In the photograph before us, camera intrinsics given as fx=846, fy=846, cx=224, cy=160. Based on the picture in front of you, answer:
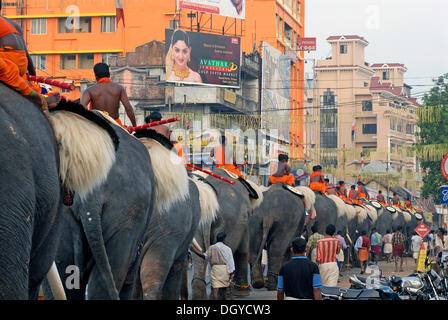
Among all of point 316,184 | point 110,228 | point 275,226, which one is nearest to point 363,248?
point 316,184

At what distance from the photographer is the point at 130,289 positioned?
22.4 feet

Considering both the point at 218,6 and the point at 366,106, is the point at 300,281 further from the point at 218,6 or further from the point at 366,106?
the point at 366,106

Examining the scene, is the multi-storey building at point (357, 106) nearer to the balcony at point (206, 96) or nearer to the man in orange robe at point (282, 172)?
the balcony at point (206, 96)

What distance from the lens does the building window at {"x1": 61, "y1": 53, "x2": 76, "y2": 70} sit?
248 ft

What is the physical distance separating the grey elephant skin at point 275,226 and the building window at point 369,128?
86.5 m

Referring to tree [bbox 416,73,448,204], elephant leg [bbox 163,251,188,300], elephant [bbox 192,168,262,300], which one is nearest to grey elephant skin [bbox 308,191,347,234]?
elephant [bbox 192,168,262,300]

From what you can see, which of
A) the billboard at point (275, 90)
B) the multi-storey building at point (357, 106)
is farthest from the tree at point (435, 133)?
the multi-storey building at point (357, 106)

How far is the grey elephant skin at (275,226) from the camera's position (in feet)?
56.7

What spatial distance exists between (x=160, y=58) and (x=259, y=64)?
907 centimetres

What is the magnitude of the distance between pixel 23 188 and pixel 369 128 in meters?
101

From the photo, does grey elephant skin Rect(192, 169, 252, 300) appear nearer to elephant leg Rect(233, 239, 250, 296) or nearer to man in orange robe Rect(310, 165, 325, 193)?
elephant leg Rect(233, 239, 250, 296)

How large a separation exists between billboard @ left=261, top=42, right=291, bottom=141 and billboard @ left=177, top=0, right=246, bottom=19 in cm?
479
